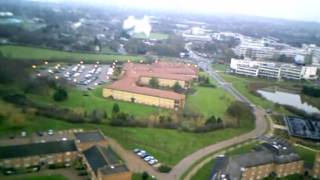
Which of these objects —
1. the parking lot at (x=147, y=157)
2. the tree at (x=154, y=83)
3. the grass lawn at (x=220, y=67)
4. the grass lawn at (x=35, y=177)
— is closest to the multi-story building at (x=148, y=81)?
the tree at (x=154, y=83)

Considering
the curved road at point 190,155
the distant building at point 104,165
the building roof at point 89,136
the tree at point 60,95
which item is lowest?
the curved road at point 190,155

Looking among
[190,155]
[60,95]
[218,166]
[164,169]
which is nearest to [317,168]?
[218,166]

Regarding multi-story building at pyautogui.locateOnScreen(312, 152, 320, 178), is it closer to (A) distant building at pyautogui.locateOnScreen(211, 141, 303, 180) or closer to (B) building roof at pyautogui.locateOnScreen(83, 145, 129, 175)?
(A) distant building at pyautogui.locateOnScreen(211, 141, 303, 180)

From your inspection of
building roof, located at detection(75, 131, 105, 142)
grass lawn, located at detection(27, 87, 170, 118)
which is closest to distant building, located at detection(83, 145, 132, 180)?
building roof, located at detection(75, 131, 105, 142)

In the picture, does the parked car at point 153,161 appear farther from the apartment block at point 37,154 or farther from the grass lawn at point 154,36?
the grass lawn at point 154,36

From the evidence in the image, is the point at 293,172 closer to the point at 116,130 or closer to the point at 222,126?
the point at 222,126

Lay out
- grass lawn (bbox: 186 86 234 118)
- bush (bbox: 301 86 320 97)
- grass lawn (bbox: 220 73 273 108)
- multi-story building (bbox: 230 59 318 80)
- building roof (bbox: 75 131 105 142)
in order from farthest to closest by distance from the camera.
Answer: multi-story building (bbox: 230 59 318 80) → bush (bbox: 301 86 320 97) → grass lawn (bbox: 220 73 273 108) → grass lawn (bbox: 186 86 234 118) → building roof (bbox: 75 131 105 142)

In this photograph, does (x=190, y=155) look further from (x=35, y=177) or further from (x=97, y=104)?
(x=97, y=104)
